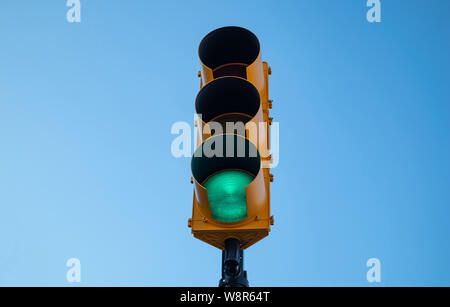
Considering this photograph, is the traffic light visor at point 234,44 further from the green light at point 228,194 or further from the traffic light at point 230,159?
the green light at point 228,194

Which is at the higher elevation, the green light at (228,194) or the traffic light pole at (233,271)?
the green light at (228,194)

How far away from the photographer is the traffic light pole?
2.91 metres

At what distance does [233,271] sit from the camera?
2.95m

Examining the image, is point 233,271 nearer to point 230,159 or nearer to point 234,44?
point 230,159

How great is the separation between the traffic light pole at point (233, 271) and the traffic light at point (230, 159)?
0.51 feet

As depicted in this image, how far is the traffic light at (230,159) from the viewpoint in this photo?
10.1ft

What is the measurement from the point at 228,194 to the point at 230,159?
9.6 inches

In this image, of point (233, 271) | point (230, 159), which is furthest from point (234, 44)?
point (233, 271)

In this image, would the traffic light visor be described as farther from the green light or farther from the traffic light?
the green light

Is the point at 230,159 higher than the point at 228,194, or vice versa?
the point at 230,159

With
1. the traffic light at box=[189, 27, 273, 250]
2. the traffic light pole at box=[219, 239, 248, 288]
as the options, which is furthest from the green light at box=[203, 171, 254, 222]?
the traffic light pole at box=[219, 239, 248, 288]

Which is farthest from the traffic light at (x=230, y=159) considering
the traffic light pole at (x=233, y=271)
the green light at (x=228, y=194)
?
the traffic light pole at (x=233, y=271)
